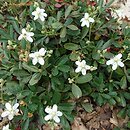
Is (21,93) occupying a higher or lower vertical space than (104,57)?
lower

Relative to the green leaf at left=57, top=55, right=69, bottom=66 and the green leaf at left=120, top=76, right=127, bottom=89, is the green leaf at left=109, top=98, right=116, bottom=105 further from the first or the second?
the green leaf at left=57, top=55, right=69, bottom=66

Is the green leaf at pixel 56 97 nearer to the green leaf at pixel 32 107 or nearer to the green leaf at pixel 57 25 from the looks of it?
the green leaf at pixel 32 107

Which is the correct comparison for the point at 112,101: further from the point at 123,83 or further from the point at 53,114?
the point at 53,114

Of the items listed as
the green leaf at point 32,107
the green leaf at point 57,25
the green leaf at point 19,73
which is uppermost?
the green leaf at point 57,25

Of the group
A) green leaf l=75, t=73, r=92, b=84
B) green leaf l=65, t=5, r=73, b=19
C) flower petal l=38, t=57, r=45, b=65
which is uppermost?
green leaf l=65, t=5, r=73, b=19

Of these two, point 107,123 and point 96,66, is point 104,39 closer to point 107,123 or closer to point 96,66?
point 96,66

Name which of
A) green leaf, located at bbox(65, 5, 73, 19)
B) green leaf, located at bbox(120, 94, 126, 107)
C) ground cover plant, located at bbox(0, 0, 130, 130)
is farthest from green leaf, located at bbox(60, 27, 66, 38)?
green leaf, located at bbox(120, 94, 126, 107)

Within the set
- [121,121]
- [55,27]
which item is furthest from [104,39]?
[121,121]

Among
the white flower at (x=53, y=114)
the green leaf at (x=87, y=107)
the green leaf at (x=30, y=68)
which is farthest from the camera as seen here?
the green leaf at (x=87, y=107)

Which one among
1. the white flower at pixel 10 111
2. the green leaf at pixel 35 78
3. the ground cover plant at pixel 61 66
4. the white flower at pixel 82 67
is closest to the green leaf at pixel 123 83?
the ground cover plant at pixel 61 66
